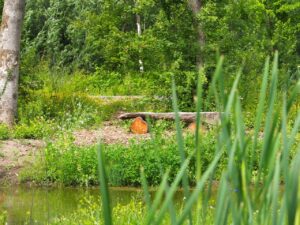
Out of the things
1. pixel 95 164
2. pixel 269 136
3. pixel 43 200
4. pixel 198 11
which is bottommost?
pixel 43 200

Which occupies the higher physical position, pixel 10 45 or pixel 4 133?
pixel 10 45

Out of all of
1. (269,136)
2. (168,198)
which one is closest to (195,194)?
(168,198)

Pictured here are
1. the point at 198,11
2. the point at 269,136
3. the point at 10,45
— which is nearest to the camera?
the point at 269,136

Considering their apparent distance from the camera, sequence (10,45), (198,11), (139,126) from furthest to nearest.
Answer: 1. (198,11)
2. (139,126)
3. (10,45)

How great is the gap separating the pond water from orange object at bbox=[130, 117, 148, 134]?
4.01 metres

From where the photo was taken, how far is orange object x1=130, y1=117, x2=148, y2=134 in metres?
14.8

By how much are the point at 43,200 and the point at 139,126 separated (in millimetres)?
5508

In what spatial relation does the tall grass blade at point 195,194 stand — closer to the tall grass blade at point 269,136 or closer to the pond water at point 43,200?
the tall grass blade at point 269,136

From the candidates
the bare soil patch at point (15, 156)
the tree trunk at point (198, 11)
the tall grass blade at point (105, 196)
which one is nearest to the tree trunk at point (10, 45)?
the bare soil patch at point (15, 156)

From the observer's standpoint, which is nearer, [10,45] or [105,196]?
[105,196]

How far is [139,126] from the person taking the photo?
14852mm

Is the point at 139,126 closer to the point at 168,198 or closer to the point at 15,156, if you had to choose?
the point at 15,156

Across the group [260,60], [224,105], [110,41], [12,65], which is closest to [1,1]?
[12,65]

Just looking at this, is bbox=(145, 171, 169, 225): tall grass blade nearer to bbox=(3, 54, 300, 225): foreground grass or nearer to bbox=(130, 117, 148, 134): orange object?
bbox=(3, 54, 300, 225): foreground grass
